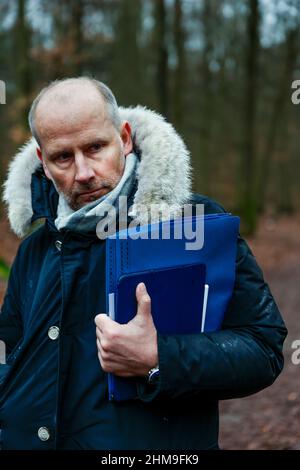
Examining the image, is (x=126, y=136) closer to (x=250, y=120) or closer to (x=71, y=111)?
(x=71, y=111)

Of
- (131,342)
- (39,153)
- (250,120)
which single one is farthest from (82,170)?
(250,120)

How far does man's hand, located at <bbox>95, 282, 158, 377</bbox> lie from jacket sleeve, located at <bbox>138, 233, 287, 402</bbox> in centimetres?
4

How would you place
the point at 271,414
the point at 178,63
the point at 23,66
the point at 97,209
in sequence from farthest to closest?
1. the point at 178,63
2. the point at 23,66
3. the point at 271,414
4. the point at 97,209

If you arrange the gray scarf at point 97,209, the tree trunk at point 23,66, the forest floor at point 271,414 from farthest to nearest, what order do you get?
1. the tree trunk at point 23,66
2. the forest floor at point 271,414
3. the gray scarf at point 97,209

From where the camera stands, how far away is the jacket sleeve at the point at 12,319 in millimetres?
2402

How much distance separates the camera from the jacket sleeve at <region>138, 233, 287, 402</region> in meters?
1.87

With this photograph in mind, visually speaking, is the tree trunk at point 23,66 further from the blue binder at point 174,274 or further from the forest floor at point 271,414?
the blue binder at point 174,274

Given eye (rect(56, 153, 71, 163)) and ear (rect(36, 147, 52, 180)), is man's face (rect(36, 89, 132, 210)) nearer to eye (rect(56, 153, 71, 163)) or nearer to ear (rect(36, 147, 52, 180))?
eye (rect(56, 153, 71, 163))

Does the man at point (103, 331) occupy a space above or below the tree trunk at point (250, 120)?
below

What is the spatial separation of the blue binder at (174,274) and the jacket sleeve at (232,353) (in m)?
0.06

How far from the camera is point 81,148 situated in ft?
7.04

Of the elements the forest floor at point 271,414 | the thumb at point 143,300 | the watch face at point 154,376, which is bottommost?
the forest floor at point 271,414

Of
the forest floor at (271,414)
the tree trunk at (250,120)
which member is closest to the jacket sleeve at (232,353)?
the forest floor at (271,414)

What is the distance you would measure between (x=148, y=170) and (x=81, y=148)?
25 centimetres
